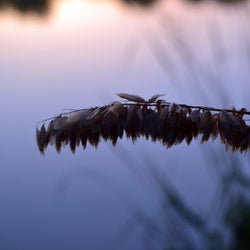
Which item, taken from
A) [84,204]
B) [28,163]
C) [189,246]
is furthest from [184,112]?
[28,163]

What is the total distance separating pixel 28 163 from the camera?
12.2 ft

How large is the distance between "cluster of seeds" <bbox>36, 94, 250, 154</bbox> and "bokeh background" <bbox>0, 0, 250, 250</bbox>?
46cm

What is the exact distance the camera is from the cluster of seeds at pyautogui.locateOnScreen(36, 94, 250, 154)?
1.67 feet

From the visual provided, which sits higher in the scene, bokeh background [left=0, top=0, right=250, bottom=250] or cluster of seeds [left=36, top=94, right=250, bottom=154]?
cluster of seeds [left=36, top=94, right=250, bottom=154]

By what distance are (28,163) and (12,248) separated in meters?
0.83

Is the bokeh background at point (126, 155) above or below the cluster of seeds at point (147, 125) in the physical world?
below

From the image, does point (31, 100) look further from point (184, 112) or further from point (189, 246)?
point (184, 112)

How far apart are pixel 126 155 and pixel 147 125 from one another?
7.67 feet

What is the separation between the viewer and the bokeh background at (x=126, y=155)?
225 centimetres

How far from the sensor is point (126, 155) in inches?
112

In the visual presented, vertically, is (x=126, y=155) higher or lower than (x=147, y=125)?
lower

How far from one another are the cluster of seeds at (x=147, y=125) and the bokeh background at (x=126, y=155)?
465 mm

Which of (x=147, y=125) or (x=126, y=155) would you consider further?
(x=126, y=155)

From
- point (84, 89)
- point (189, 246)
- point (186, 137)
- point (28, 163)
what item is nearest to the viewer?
point (186, 137)
